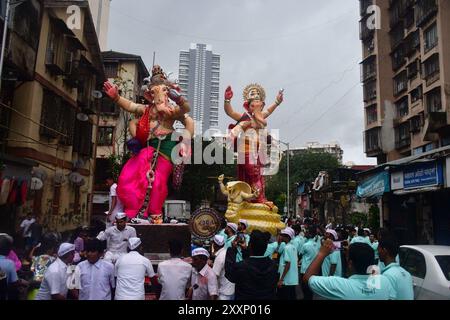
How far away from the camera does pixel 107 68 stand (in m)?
27.1

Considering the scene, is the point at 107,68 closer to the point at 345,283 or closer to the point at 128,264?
the point at 128,264

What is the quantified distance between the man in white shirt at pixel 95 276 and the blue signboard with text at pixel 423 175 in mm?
10714

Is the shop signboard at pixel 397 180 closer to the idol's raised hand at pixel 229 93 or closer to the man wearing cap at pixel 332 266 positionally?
the idol's raised hand at pixel 229 93

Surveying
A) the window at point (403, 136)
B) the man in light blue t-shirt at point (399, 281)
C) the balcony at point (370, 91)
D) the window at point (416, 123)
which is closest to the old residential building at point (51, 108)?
the man in light blue t-shirt at point (399, 281)

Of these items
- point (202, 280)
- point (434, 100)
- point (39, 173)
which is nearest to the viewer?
point (202, 280)

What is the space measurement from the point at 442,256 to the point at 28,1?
1224 cm

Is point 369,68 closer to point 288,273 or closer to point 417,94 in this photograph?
point 417,94

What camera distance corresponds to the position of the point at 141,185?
7227 mm

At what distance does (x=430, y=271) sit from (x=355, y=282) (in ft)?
9.09

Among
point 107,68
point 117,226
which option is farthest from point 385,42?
point 117,226

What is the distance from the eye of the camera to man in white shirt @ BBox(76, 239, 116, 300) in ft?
13.3

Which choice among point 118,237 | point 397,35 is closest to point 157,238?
point 118,237

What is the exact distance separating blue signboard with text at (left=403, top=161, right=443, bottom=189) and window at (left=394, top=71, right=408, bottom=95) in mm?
14226
